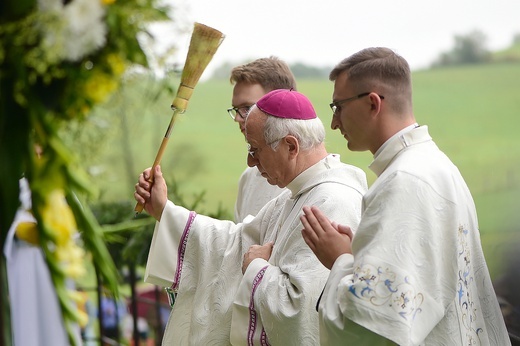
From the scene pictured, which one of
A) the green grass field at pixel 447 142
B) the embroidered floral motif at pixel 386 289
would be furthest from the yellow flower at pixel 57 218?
the green grass field at pixel 447 142

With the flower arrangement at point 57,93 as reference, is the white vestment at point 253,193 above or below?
below

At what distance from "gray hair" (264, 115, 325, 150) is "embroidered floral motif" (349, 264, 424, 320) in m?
0.84

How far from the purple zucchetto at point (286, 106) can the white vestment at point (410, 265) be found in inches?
23.8

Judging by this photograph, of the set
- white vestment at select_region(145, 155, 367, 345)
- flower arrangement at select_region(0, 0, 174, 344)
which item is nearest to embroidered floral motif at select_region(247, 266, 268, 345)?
white vestment at select_region(145, 155, 367, 345)

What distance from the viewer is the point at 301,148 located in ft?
10.6

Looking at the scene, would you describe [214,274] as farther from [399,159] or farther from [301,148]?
[399,159]

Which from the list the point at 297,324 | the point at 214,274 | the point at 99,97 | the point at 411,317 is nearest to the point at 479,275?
the point at 411,317

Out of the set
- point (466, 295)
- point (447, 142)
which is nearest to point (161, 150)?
point (466, 295)

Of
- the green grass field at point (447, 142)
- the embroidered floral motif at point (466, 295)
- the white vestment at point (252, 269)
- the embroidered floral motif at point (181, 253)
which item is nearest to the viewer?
the embroidered floral motif at point (466, 295)

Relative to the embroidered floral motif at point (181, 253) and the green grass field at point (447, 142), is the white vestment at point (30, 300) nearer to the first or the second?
the embroidered floral motif at point (181, 253)

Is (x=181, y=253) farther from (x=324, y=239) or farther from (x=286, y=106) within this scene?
(x=324, y=239)

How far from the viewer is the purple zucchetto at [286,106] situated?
323cm

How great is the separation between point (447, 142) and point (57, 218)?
18.0 ft

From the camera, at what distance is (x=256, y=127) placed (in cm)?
323
